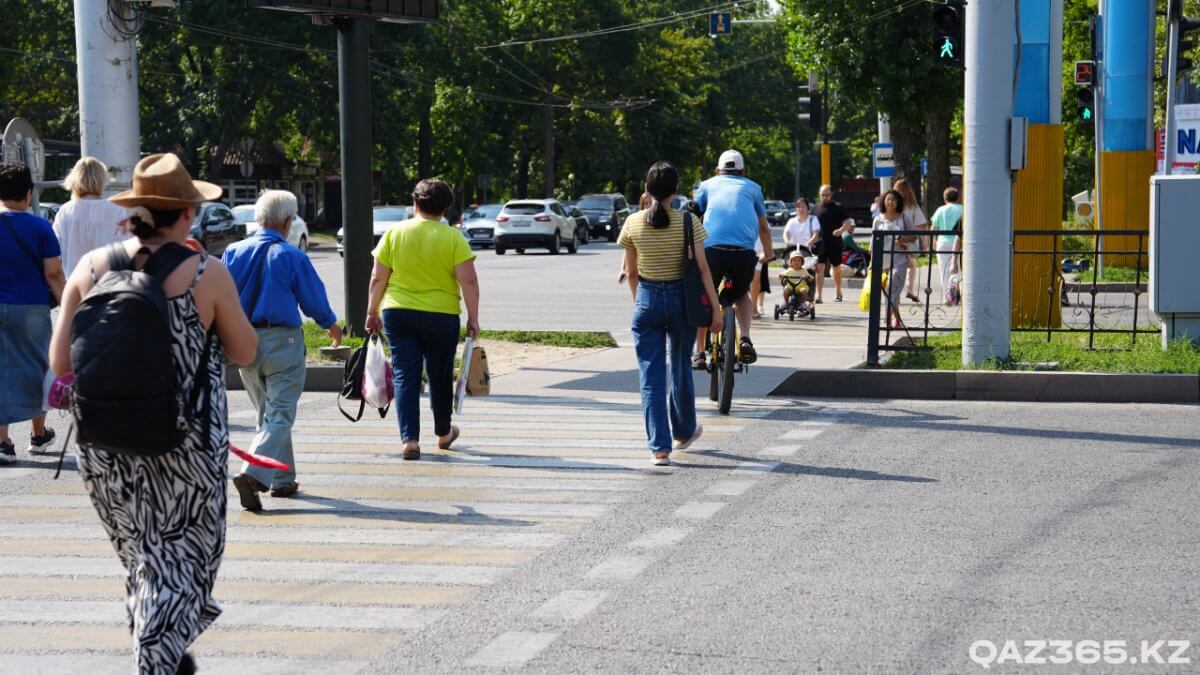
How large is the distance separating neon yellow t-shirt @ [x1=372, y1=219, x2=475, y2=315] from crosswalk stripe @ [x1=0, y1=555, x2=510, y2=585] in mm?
2772

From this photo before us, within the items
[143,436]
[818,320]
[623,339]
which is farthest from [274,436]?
[818,320]

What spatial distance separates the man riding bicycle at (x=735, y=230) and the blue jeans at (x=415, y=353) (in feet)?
9.50

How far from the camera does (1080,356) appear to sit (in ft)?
43.5

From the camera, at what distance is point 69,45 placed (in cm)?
5281

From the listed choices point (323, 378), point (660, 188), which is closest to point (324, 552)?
point (660, 188)

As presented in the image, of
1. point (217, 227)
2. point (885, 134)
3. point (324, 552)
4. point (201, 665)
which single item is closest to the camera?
point (201, 665)

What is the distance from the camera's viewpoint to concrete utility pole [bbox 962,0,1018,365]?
12969 millimetres

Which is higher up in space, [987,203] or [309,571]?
[987,203]

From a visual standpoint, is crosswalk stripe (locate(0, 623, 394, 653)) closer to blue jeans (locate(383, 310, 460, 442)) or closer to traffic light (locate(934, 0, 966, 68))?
blue jeans (locate(383, 310, 460, 442))

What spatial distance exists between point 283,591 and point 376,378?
2.96m

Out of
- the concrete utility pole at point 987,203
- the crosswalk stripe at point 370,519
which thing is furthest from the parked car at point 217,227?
the crosswalk stripe at point 370,519

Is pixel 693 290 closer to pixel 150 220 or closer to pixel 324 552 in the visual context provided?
pixel 324 552

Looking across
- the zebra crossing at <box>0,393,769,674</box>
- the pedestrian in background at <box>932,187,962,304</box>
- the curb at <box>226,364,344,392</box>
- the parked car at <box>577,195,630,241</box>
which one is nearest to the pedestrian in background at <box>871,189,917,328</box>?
the pedestrian in background at <box>932,187,962,304</box>

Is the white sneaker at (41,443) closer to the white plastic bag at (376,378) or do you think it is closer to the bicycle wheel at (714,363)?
the white plastic bag at (376,378)
